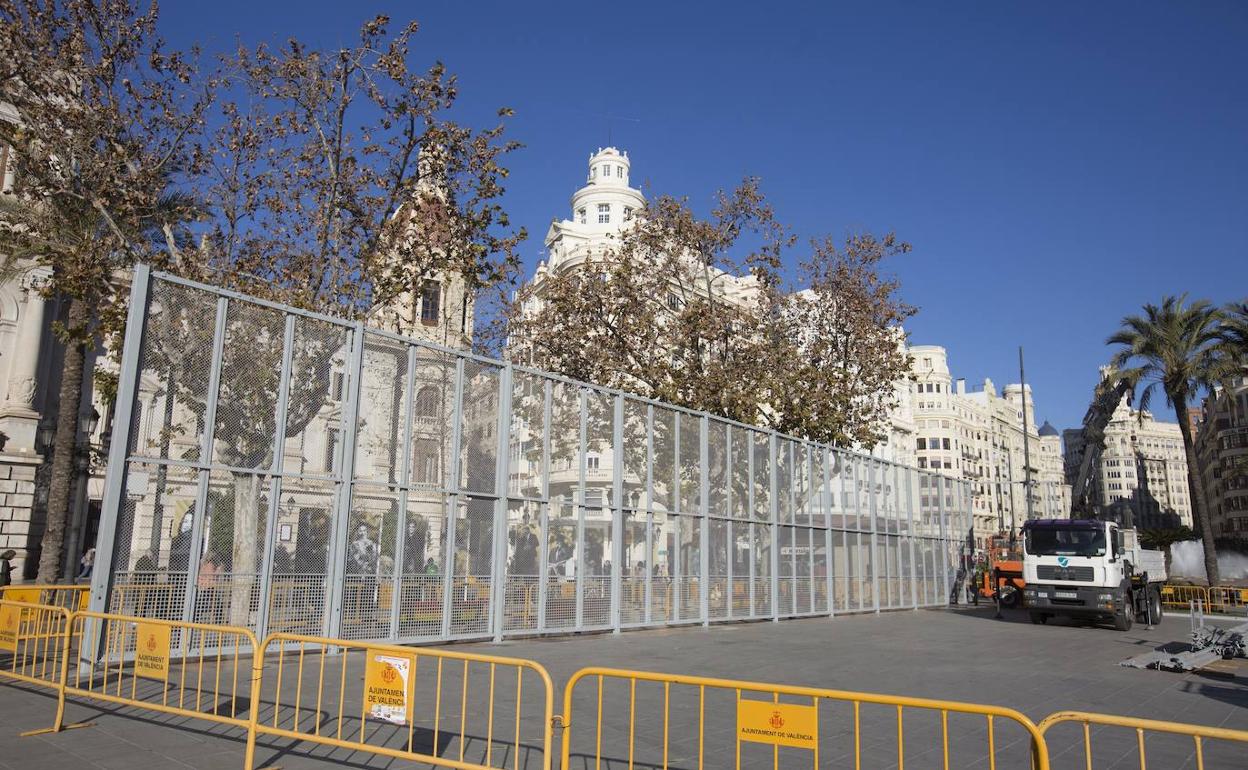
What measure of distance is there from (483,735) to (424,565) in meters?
6.05

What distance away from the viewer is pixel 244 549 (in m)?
10.9

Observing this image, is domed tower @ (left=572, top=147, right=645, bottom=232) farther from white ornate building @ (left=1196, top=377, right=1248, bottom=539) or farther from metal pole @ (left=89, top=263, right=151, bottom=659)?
metal pole @ (left=89, top=263, right=151, bottom=659)

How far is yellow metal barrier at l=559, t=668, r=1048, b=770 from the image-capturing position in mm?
4516

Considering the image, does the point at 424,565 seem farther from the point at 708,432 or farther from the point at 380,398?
the point at 708,432

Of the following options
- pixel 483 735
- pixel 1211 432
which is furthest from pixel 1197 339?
pixel 1211 432

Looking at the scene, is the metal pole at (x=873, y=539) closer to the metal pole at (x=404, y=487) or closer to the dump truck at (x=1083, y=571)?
the dump truck at (x=1083, y=571)

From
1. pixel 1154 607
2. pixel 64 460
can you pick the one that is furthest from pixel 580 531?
pixel 1154 607

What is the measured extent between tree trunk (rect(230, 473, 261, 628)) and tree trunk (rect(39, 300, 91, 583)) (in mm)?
10370

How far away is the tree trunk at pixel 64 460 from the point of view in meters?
19.6

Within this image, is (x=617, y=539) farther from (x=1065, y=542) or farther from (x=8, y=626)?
(x=1065, y=542)

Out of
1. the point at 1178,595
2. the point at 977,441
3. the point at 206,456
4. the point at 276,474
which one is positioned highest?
the point at 977,441

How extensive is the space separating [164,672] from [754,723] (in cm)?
536

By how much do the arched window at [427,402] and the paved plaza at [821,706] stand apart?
12.6ft

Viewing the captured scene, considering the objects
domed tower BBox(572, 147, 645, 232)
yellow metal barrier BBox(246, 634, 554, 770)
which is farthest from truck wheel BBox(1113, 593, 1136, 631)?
domed tower BBox(572, 147, 645, 232)
